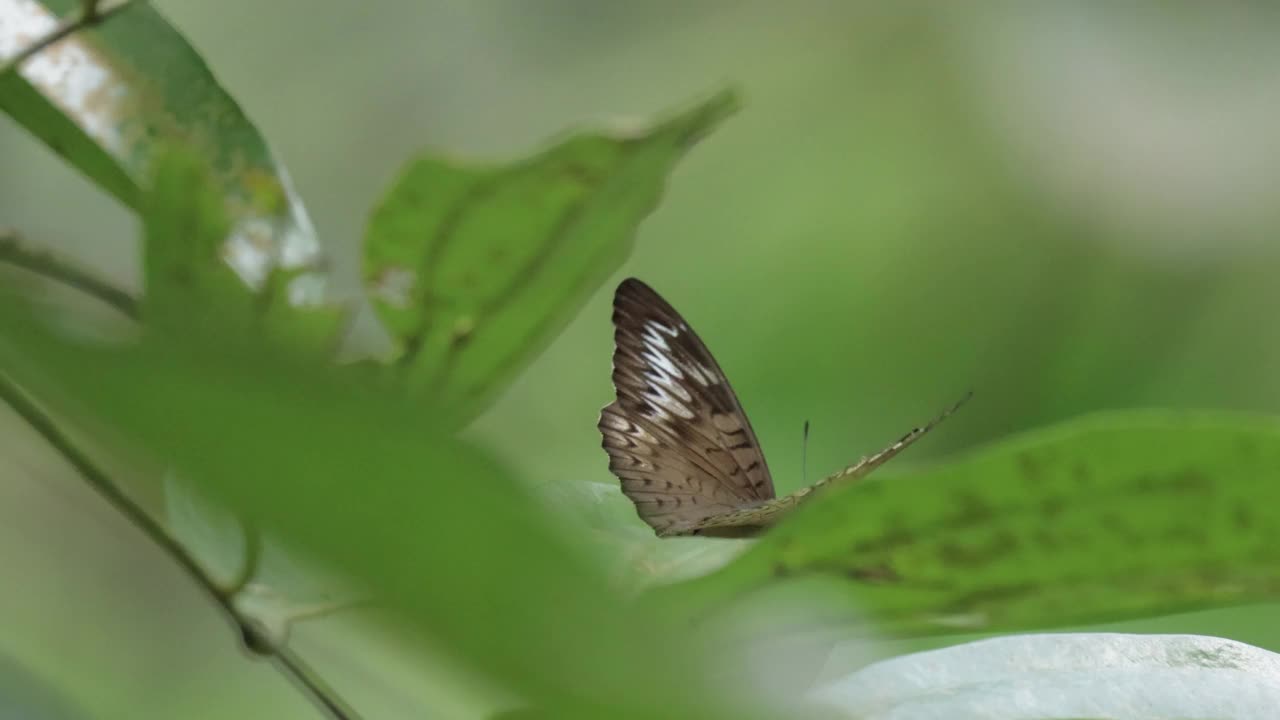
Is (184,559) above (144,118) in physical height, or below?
below

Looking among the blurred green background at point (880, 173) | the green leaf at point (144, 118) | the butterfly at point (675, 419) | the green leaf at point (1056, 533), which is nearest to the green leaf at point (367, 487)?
the green leaf at point (1056, 533)

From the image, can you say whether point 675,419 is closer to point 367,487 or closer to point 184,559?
point 184,559

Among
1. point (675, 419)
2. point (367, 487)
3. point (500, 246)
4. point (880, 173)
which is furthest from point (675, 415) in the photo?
point (880, 173)

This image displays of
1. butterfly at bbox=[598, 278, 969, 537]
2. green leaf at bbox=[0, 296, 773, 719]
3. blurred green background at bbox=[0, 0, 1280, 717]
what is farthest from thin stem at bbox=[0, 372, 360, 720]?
blurred green background at bbox=[0, 0, 1280, 717]

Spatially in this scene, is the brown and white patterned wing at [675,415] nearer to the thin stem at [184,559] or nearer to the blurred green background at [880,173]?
the thin stem at [184,559]

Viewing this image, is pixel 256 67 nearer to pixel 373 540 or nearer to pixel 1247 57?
pixel 1247 57

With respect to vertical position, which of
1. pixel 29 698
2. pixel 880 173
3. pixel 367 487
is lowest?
pixel 29 698

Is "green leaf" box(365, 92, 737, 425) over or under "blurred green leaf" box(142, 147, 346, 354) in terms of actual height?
over

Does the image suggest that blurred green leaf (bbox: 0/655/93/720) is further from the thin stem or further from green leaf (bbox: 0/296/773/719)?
green leaf (bbox: 0/296/773/719)
